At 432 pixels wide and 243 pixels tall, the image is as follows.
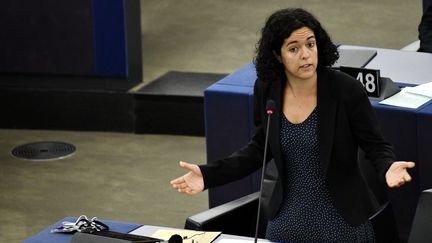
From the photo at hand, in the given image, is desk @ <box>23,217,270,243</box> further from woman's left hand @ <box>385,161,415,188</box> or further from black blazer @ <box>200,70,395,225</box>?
woman's left hand @ <box>385,161,415,188</box>

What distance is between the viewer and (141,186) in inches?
278

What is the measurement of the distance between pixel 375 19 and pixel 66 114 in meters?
3.54

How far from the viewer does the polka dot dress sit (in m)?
4.41

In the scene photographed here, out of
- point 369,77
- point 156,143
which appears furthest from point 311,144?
point 156,143

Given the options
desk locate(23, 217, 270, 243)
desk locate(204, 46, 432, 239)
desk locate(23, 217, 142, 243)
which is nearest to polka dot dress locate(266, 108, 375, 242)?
desk locate(23, 217, 270, 243)

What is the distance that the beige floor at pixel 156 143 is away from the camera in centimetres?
669

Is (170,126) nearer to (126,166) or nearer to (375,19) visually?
(126,166)

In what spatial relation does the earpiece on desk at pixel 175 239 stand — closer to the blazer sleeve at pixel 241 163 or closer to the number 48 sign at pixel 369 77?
the blazer sleeve at pixel 241 163

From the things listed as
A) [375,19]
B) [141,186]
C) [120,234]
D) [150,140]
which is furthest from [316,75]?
[375,19]

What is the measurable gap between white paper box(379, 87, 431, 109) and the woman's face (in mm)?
1009

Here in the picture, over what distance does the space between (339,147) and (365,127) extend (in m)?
0.13

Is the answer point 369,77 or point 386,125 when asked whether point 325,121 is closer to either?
point 386,125

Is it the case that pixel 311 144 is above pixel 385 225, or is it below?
above

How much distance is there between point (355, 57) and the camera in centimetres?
598
